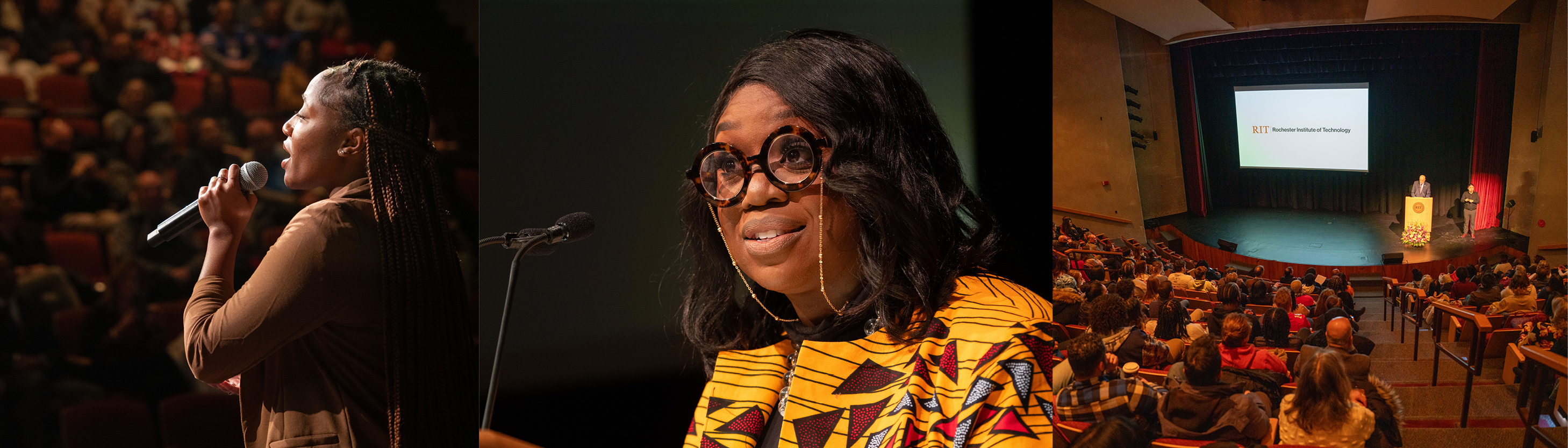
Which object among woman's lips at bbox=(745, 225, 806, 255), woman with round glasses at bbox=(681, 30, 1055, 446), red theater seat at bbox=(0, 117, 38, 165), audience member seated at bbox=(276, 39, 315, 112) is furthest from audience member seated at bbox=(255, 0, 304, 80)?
woman's lips at bbox=(745, 225, 806, 255)

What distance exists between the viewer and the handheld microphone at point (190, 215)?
1859 mm

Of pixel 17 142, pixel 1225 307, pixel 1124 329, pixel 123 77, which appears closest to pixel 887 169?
pixel 1124 329

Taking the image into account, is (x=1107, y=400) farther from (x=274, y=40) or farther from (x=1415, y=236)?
(x=274, y=40)

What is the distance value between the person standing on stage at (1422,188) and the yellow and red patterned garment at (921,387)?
2.97ft

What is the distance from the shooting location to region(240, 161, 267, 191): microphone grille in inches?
76.3

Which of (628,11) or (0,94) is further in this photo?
(628,11)

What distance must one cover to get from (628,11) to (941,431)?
1.34m

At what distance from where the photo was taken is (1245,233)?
7.27 ft

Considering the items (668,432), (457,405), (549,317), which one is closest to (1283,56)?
(668,432)

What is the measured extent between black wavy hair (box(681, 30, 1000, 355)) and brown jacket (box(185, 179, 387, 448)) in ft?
2.96

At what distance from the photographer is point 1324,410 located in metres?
Result: 2.04

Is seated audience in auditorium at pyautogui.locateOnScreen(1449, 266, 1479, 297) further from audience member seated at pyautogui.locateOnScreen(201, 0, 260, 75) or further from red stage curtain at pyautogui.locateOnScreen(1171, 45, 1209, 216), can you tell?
audience member seated at pyautogui.locateOnScreen(201, 0, 260, 75)

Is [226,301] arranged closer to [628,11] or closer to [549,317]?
[549,317]

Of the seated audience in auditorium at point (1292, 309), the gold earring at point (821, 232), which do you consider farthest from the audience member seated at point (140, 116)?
the seated audience in auditorium at point (1292, 309)
